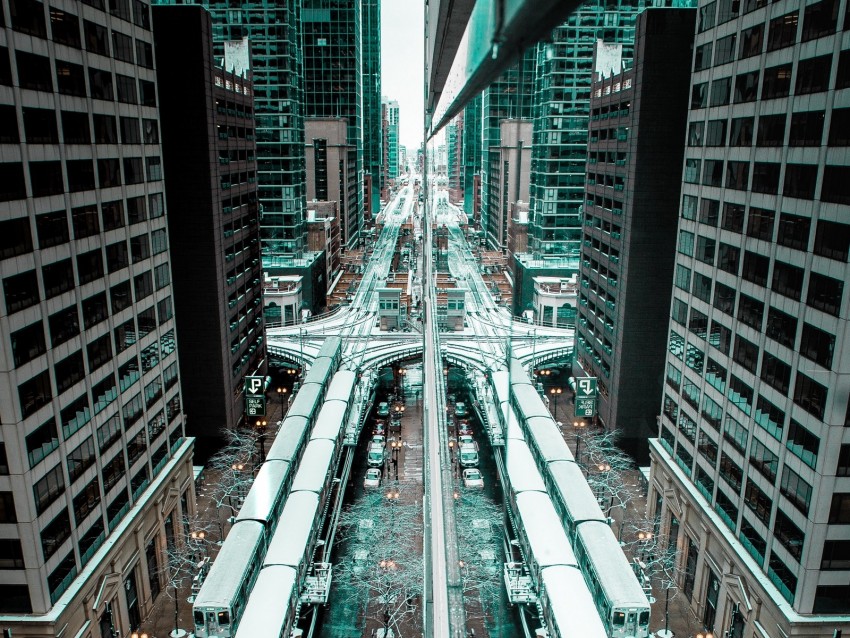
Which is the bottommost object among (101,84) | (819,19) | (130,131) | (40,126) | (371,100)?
(40,126)

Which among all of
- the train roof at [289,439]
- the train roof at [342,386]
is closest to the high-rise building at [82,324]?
the train roof at [289,439]

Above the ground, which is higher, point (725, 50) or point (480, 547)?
point (725, 50)

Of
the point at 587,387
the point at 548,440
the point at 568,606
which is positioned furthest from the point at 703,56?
the point at 568,606

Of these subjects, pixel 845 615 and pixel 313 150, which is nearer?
pixel 845 615

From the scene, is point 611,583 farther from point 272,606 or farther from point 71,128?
point 71,128

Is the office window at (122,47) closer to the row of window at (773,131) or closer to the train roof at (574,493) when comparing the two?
the row of window at (773,131)

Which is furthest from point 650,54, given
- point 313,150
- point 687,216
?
point 313,150

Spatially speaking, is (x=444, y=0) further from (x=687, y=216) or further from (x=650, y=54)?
(x=650, y=54)

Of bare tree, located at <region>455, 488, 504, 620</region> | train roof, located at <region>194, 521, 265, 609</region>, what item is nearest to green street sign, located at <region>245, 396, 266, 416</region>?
train roof, located at <region>194, 521, 265, 609</region>
